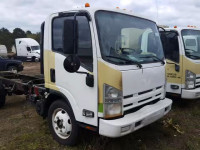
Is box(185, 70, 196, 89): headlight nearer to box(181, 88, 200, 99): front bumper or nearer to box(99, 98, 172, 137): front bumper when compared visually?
box(181, 88, 200, 99): front bumper

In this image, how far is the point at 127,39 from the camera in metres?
3.52

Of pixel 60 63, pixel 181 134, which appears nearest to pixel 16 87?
pixel 60 63

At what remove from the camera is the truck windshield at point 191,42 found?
5629mm

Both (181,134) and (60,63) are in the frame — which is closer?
(60,63)

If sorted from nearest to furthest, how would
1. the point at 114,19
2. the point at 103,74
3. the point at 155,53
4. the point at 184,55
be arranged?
the point at 103,74 → the point at 114,19 → the point at 155,53 → the point at 184,55

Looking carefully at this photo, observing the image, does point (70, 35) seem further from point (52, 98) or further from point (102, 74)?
point (52, 98)

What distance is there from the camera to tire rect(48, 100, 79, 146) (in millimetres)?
3560

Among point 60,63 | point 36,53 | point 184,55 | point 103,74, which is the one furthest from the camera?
point 36,53

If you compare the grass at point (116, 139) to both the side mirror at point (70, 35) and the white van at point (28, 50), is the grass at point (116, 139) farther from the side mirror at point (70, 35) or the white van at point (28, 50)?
the white van at point (28, 50)

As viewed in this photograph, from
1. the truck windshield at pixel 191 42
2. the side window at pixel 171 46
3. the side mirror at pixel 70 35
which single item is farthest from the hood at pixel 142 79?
the truck windshield at pixel 191 42

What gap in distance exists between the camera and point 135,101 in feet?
11.0

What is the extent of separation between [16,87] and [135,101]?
11.5ft

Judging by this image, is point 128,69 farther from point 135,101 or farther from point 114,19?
point 114,19

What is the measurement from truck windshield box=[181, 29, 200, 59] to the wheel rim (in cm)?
350
